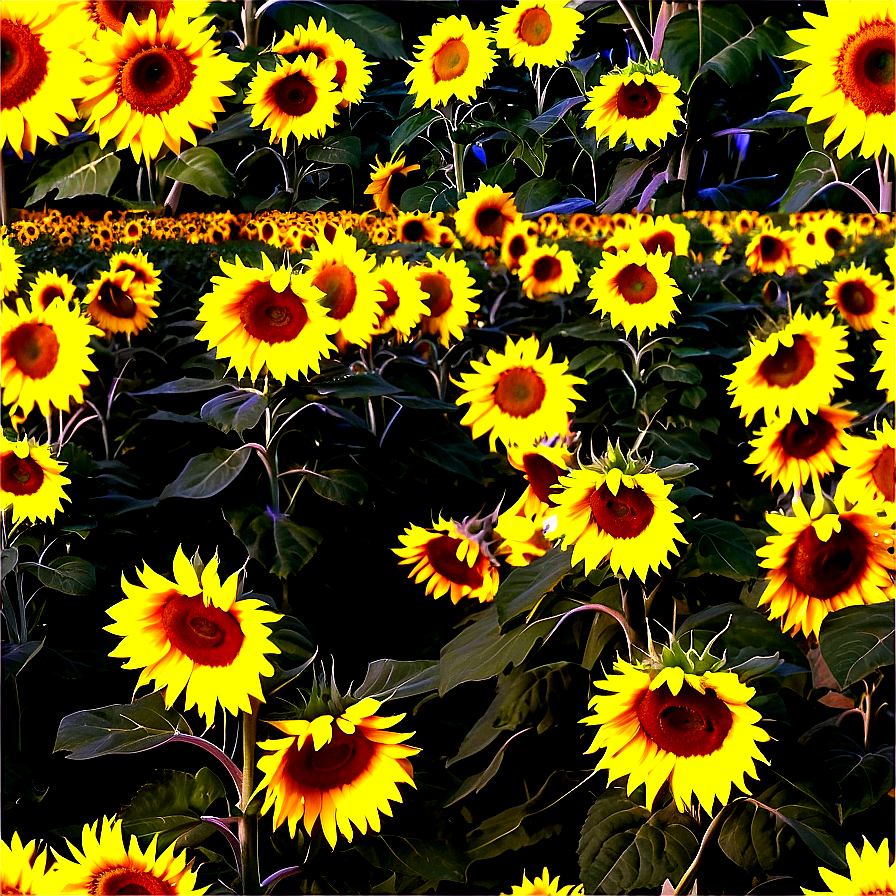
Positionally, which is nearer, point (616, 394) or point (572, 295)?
point (616, 394)


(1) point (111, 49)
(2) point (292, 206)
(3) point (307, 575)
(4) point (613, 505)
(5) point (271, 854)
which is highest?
(1) point (111, 49)

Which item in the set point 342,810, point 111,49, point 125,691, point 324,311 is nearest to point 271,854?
point 342,810

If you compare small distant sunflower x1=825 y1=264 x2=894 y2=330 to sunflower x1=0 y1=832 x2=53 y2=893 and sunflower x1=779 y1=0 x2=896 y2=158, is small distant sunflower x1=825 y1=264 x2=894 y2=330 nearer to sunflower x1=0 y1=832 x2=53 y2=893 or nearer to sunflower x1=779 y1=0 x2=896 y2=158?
sunflower x1=779 y1=0 x2=896 y2=158

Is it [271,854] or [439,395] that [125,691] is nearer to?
[271,854]

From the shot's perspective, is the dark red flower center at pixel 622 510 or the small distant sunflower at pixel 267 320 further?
the small distant sunflower at pixel 267 320

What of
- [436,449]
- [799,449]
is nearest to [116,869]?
[436,449]

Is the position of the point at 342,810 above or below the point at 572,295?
below

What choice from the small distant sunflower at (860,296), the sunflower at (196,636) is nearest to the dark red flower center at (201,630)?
the sunflower at (196,636)

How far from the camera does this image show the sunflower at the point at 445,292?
1.35m

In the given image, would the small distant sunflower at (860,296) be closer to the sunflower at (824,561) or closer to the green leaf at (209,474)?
the sunflower at (824,561)

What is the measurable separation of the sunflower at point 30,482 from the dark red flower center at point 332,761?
469 mm

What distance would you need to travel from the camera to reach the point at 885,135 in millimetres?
1167

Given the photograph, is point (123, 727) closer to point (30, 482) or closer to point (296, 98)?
point (30, 482)

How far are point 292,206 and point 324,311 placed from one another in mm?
382
